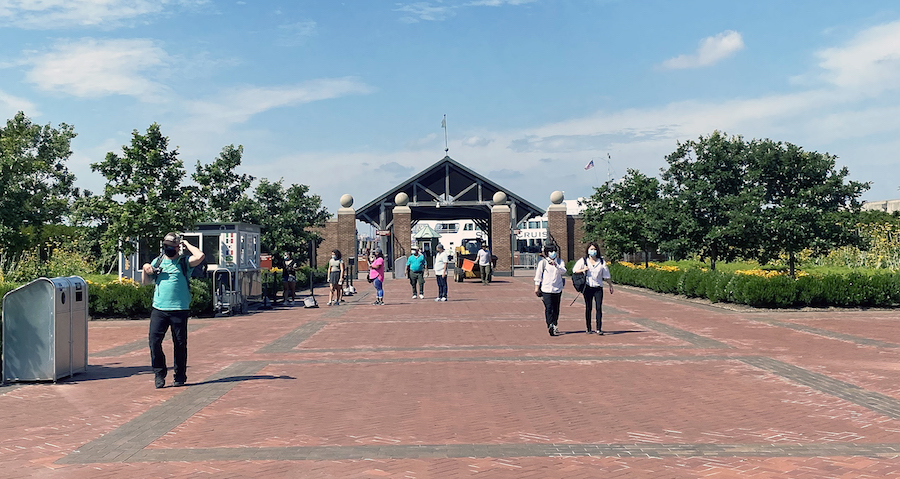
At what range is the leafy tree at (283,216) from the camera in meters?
33.7

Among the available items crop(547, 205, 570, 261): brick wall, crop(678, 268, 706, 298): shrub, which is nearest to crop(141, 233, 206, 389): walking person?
crop(678, 268, 706, 298): shrub

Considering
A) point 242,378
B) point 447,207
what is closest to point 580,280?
point 242,378

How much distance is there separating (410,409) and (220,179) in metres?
22.4

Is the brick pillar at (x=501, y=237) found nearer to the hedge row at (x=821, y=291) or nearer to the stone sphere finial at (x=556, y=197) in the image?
the stone sphere finial at (x=556, y=197)

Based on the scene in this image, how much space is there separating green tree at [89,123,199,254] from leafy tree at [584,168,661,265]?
18852mm

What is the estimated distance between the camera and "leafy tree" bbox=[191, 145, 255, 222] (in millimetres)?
28531

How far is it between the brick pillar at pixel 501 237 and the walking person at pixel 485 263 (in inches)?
580

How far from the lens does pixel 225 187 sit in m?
30.8

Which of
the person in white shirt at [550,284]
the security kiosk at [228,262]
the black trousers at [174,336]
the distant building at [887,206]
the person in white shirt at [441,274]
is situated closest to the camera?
the black trousers at [174,336]

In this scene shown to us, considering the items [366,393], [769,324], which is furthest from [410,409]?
[769,324]

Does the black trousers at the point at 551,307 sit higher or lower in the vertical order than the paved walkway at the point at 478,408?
higher

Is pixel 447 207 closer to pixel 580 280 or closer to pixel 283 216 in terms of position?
pixel 283 216

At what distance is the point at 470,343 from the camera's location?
44.7 feet

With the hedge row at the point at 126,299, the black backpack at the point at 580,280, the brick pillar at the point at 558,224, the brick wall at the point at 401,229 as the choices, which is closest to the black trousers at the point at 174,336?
the black backpack at the point at 580,280
